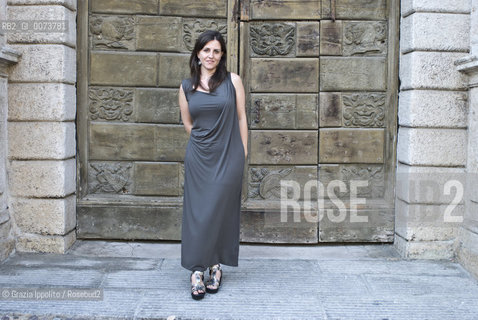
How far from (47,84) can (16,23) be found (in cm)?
69

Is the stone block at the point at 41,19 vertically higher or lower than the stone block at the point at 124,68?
higher

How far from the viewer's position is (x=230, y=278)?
14.5 feet

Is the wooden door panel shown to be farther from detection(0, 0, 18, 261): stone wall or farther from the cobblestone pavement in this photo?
detection(0, 0, 18, 261): stone wall

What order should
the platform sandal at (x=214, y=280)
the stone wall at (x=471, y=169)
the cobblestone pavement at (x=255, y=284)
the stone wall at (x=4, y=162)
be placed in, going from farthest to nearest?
the stone wall at (x=4, y=162), the stone wall at (x=471, y=169), the platform sandal at (x=214, y=280), the cobblestone pavement at (x=255, y=284)

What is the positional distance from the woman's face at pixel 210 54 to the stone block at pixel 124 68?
146 cm

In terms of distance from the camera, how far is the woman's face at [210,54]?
3924mm

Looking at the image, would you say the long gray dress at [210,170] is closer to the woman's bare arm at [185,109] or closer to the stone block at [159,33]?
the woman's bare arm at [185,109]

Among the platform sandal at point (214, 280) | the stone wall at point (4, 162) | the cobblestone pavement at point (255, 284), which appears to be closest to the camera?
the cobblestone pavement at point (255, 284)

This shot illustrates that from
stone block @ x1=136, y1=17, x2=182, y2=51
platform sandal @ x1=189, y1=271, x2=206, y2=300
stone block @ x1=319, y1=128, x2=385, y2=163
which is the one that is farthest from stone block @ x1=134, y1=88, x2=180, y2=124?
platform sandal @ x1=189, y1=271, x2=206, y2=300

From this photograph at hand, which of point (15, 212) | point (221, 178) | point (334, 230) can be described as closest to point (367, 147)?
point (334, 230)

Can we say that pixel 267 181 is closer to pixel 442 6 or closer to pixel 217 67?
pixel 217 67

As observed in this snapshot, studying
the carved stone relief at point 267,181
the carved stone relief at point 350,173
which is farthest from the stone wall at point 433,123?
the carved stone relief at point 267,181

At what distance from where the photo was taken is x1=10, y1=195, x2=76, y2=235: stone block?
5020mm

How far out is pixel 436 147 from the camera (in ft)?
16.0
